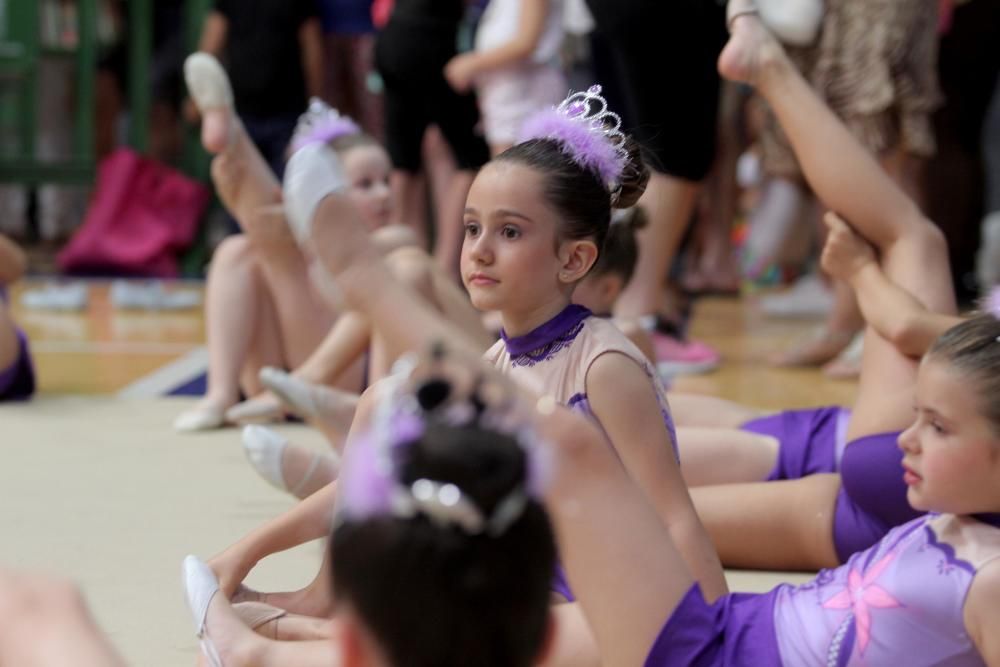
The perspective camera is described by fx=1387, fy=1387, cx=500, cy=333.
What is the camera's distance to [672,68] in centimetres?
333

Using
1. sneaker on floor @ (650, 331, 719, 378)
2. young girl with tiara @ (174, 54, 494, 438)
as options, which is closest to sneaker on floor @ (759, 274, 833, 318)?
sneaker on floor @ (650, 331, 719, 378)

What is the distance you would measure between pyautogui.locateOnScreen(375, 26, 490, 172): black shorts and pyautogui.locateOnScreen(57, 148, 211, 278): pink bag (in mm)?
1358

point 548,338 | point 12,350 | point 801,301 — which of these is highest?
point 548,338

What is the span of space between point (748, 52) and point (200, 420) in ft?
4.32

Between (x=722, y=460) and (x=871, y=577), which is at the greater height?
(x=871, y=577)

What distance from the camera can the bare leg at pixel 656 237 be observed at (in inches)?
135

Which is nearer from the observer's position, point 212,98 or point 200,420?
point 212,98

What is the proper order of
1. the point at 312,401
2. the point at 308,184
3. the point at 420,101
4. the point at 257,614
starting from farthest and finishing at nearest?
the point at 420,101, the point at 312,401, the point at 257,614, the point at 308,184

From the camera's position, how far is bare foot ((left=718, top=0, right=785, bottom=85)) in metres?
2.25

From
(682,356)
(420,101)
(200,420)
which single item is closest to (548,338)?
(200,420)

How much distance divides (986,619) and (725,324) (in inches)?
128

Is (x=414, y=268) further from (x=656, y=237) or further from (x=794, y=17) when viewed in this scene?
(x=794, y=17)

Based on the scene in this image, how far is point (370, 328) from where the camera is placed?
9.11 feet

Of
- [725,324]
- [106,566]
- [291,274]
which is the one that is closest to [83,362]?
[291,274]
